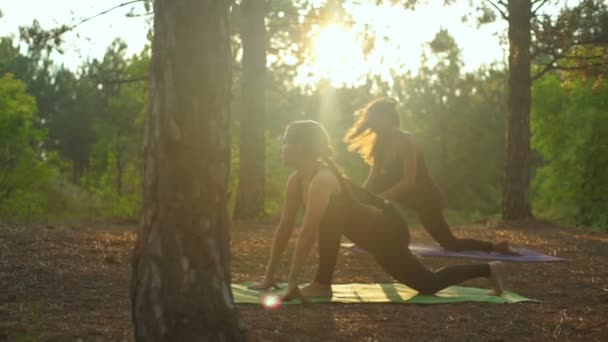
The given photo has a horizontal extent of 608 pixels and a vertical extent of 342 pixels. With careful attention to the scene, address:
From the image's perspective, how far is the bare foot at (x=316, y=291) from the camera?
6.21 m

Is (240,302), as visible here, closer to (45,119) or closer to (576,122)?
(576,122)

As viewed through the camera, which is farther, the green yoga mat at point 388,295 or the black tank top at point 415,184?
the black tank top at point 415,184

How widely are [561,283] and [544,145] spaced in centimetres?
2057

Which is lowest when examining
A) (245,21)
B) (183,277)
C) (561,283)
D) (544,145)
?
(561,283)

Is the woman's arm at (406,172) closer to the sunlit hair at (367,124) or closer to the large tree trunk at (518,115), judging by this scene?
the sunlit hair at (367,124)

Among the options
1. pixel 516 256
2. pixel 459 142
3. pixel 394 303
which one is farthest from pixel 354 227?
pixel 459 142

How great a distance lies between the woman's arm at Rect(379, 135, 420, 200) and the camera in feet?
28.5

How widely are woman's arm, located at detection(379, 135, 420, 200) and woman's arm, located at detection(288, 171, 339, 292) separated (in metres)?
2.76

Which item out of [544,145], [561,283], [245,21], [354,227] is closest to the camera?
[354,227]

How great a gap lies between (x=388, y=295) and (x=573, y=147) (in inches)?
794

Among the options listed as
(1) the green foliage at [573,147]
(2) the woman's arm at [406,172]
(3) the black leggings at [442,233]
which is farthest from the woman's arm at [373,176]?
(1) the green foliage at [573,147]

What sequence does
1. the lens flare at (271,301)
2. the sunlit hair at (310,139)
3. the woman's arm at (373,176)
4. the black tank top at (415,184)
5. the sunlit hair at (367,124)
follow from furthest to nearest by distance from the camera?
the woman's arm at (373,176)
the black tank top at (415,184)
the sunlit hair at (367,124)
the sunlit hair at (310,139)
the lens flare at (271,301)

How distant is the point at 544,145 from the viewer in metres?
27.3

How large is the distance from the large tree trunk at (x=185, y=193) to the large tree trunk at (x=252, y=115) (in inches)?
437
